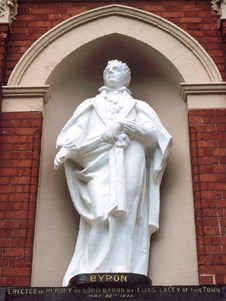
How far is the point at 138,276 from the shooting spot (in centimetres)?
566

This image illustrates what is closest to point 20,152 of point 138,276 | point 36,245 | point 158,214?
point 36,245

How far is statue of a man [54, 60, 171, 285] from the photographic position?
6.20 metres

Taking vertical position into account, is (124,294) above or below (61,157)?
below

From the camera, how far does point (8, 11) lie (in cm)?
775

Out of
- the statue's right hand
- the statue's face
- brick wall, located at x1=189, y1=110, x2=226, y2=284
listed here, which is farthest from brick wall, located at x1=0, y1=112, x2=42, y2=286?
brick wall, located at x1=189, y1=110, x2=226, y2=284

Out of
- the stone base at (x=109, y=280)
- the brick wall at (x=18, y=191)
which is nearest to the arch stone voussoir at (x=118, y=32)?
the brick wall at (x=18, y=191)

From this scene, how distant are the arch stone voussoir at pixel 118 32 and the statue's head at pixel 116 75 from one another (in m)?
0.54

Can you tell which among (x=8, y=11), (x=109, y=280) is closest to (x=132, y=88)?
(x=8, y=11)

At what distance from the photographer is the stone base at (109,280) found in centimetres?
551

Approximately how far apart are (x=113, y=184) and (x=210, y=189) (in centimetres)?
103

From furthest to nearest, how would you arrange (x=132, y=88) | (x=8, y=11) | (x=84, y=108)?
(x=132, y=88) < (x=8, y=11) < (x=84, y=108)

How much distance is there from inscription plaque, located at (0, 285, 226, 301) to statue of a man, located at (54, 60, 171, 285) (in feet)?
2.14

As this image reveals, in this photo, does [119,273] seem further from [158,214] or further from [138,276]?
[158,214]

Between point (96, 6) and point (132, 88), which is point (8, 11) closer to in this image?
point (96, 6)
